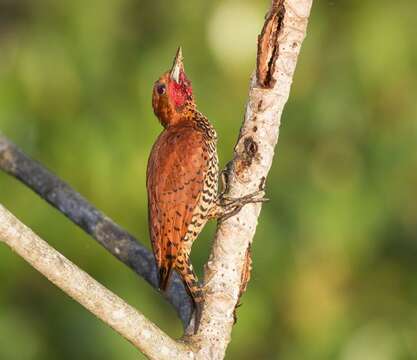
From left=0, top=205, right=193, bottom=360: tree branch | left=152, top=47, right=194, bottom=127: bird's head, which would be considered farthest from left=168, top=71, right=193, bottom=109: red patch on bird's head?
left=0, top=205, right=193, bottom=360: tree branch

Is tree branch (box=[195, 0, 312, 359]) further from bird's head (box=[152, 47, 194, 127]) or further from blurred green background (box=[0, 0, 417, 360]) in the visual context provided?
blurred green background (box=[0, 0, 417, 360])

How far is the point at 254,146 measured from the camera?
159 inches

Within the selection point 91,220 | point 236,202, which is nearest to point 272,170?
point 91,220

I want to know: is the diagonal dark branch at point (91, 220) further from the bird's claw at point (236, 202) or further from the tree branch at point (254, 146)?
the bird's claw at point (236, 202)

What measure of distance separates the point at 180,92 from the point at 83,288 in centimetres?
162

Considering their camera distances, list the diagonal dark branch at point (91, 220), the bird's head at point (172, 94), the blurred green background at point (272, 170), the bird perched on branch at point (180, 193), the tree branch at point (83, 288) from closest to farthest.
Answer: the tree branch at point (83, 288) < the bird perched on branch at point (180, 193) < the diagonal dark branch at point (91, 220) < the bird's head at point (172, 94) < the blurred green background at point (272, 170)

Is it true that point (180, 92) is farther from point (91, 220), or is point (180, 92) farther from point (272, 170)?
point (272, 170)

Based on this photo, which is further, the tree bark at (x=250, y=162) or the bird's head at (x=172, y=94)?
the bird's head at (x=172, y=94)

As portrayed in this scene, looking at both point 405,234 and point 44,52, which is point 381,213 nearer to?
point 405,234

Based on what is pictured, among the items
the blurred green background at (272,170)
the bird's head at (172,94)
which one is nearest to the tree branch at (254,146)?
the bird's head at (172,94)

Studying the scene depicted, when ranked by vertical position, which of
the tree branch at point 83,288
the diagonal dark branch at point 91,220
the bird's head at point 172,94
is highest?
the bird's head at point 172,94

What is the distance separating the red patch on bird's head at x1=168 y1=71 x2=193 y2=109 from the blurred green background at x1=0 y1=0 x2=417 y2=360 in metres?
1.10

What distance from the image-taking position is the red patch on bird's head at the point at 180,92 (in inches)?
195

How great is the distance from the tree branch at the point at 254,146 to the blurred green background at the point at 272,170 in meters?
2.02
